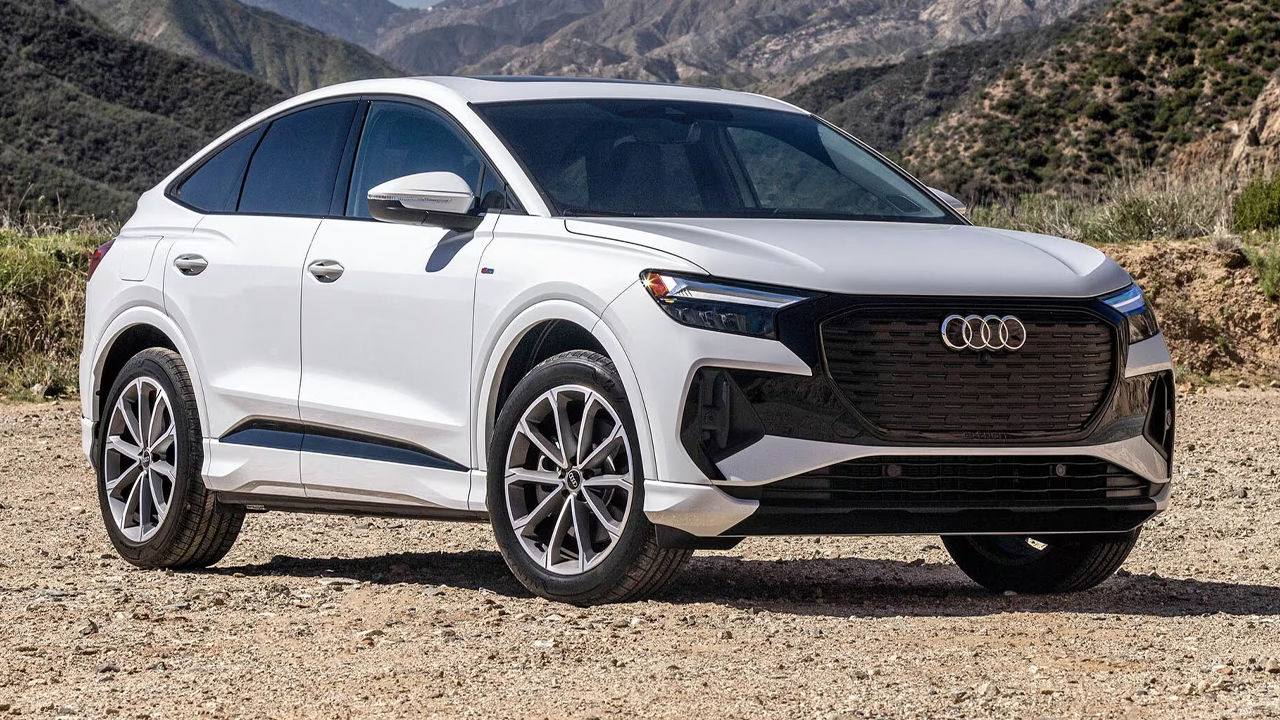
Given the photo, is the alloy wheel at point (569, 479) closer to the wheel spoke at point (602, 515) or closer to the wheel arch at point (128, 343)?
the wheel spoke at point (602, 515)

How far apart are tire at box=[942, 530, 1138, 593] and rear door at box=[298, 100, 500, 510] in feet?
6.89

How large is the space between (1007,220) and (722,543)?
1621cm

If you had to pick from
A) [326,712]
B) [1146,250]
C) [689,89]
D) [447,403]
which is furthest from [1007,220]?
[326,712]

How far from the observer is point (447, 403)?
6.05 meters

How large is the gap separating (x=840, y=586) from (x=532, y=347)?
5.42 ft

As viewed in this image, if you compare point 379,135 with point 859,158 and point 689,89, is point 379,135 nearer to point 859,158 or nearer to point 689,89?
point 689,89

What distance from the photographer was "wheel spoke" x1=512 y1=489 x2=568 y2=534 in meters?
5.72

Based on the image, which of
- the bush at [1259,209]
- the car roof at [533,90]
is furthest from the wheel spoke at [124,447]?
the bush at [1259,209]

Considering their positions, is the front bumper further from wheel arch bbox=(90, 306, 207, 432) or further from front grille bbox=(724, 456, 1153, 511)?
wheel arch bbox=(90, 306, 207, 432)

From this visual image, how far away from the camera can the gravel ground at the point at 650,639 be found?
4539 millimetres

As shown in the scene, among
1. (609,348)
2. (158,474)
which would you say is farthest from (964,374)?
(158,474)

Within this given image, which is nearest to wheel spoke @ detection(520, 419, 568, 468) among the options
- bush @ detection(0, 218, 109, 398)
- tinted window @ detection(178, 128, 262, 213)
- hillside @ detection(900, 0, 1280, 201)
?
tinted window @ detection(178, 128, 262, 213)

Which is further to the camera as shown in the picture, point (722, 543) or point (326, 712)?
point (722, 543)

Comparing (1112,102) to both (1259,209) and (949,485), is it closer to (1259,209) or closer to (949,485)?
(1259,209)
